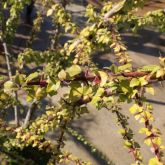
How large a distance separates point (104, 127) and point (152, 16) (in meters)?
3.99

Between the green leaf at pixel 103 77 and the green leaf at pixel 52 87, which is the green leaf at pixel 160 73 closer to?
the green leaf at pixel 103 77

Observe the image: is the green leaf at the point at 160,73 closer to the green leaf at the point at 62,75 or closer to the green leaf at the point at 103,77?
the green leaf at the point at 103,77

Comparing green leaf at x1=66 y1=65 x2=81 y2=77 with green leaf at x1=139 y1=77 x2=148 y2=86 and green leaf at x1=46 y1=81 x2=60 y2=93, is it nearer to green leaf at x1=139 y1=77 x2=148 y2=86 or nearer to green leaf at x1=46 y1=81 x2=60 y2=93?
green leaf at x1=46 y1=81 x2=60 y2=93

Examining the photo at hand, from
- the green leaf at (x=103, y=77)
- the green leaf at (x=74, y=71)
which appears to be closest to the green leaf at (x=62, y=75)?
the green leaf at (x=74, y=71)

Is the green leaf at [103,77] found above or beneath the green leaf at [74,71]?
beneath

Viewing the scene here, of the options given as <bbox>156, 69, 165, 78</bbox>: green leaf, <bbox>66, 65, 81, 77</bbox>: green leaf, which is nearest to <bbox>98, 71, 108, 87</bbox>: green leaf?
<bbox>66, 65, 81, 77</bbox>: green leaf

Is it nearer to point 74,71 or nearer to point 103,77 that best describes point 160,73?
point 103,77

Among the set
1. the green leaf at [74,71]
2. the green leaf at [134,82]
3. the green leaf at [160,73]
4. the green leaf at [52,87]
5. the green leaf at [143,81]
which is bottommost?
the green leaf at [52,87]

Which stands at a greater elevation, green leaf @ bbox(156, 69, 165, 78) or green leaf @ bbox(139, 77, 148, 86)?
green leaf @ bbox(156, 69, 165, 78)

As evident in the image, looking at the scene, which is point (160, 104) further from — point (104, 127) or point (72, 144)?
point (72, 144)

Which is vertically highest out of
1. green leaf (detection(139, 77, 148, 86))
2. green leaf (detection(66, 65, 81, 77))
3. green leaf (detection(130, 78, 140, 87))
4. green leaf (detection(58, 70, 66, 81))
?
green leaf (detection(66, 65, 81, 77))

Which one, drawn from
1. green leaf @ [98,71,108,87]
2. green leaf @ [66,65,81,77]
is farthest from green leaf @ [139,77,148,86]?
green leaf @ [66,65,81,77]

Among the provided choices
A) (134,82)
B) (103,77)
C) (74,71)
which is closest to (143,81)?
(134,82)

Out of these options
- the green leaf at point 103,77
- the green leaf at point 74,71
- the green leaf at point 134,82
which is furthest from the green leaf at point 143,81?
the green leaf at point 74,71
